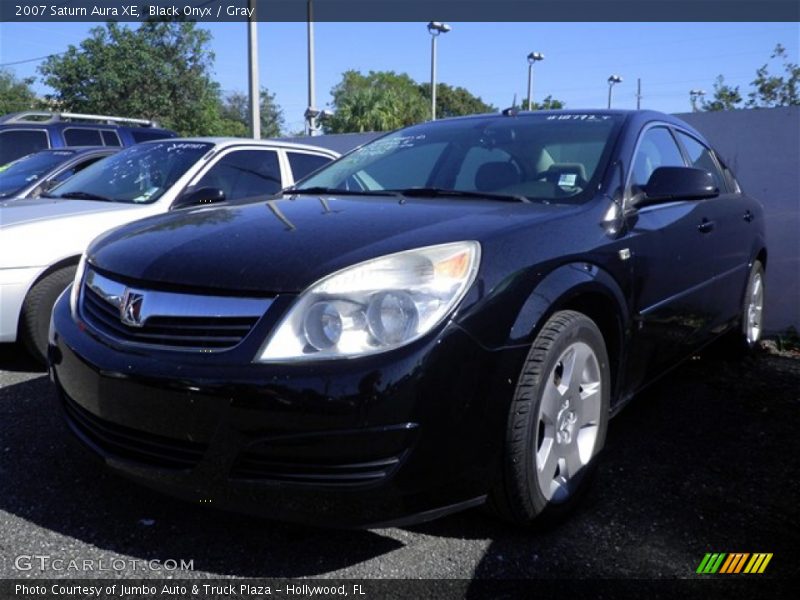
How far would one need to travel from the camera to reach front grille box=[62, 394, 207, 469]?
217 centimetres

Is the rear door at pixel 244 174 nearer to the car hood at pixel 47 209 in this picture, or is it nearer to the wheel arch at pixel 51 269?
the car hood at pixel 47 209

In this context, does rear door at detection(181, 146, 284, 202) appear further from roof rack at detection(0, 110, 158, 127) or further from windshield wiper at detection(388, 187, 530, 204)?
roof rack at detection(0, 110, 158, 127)

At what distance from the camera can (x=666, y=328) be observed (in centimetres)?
340

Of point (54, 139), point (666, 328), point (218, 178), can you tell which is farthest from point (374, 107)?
point (666, 328)

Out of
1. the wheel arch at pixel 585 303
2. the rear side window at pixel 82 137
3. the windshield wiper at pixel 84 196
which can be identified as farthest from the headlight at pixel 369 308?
the rear side window at pixel 82 137

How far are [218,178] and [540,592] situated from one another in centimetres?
407

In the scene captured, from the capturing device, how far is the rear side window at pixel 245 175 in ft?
17.7

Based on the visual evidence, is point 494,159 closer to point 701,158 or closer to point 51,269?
point 701,158

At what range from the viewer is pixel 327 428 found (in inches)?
79.5

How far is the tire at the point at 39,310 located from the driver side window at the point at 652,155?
3.21 metres

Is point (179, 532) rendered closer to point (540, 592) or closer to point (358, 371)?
point (358, 371)

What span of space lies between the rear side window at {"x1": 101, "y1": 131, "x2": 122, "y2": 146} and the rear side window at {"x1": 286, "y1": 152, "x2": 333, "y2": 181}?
6191mm

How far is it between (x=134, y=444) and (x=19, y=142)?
9.80 meters

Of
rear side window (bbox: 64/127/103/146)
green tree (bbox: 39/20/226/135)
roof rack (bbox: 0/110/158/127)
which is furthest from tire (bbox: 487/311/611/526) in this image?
green tree (bbox: 39/20/226/135)
